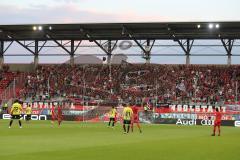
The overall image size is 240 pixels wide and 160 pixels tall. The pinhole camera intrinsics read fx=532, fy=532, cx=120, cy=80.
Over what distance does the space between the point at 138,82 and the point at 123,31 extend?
6.88 meters

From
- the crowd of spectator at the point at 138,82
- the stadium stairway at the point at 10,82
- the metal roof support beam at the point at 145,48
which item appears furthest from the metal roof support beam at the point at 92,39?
the stadium stairway at the point at 10,82

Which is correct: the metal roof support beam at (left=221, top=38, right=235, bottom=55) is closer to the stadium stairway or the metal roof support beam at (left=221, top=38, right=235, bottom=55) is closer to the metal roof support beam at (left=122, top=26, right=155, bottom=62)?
the metal roof support beam at (left=122, top=26, right=155, bottom=62)

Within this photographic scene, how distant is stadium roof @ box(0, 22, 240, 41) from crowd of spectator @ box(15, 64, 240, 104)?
421cm

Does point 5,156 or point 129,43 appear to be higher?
point 129,43

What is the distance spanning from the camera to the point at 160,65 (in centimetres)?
7131

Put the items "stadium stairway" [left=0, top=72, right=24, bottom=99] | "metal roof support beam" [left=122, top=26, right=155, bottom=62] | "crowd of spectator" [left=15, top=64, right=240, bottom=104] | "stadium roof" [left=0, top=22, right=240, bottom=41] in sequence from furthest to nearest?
1. "metal roof support beam" [left=122, top=26, right=155, bottom=62]
2. "stadium stairway" [left=0, top=72, right=24, bottom=99]
3. "stadium roof" [left=0, top=22, right=240, bottom=41]
4. "crowd of spectator" [left=15, top=64, right=240, bottom=104]

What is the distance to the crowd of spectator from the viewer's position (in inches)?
2450

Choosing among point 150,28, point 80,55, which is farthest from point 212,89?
point 80,55

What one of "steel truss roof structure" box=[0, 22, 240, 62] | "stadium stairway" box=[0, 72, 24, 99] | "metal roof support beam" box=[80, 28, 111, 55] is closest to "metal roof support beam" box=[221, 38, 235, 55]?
"steel truss roof structure" box=[0, 22, 240, 62]

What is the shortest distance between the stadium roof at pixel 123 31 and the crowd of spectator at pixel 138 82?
4.21 meters

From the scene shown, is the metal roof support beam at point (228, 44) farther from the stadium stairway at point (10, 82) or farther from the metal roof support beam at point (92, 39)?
the stadium stairway at point (10, 82)

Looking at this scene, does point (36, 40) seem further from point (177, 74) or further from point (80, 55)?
point (177, 74)

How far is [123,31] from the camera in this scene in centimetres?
6788
